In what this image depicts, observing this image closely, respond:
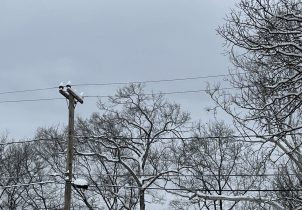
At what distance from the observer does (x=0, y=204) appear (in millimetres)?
39562

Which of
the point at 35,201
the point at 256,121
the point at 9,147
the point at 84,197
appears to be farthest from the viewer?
the point at 9,147

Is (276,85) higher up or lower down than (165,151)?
lower down

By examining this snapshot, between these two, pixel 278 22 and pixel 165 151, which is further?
pixel 165 151

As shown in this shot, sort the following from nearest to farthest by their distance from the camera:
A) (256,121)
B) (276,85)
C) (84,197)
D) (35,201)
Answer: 1. (276,85)
2. (256,121)
3. (84,197)
4. (35,201)

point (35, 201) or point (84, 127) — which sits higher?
point (84, 127)

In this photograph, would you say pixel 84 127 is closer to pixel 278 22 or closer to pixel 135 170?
pixel 135 170

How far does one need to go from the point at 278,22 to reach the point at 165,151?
26751 millimetres

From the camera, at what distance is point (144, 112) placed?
36.7 m

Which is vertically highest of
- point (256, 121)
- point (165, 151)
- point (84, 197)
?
point (165, 151)

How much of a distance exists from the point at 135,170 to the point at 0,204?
11.2 metres

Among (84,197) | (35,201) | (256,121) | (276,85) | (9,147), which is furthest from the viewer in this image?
(9,147)

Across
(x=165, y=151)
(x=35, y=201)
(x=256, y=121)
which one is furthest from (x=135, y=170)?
(x=256, y=121)

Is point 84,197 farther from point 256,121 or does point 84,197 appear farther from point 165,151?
point 256,121

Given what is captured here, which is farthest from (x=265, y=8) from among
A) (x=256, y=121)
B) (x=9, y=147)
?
(x=9, y=147)
